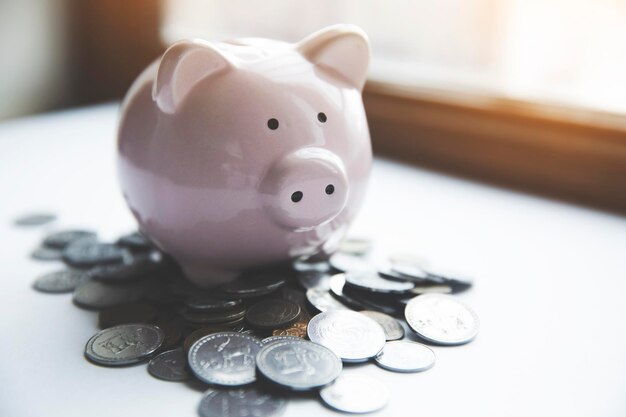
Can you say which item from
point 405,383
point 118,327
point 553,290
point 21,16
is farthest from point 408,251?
point 21,16

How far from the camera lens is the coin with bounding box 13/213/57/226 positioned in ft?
3.90

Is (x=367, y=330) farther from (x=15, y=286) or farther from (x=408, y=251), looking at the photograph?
(x=15, y=286)

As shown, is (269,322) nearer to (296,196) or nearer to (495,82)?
(296,196)

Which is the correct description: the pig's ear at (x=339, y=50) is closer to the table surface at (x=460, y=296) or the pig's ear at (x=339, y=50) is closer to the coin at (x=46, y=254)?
the table surface at (x=460, y=296)

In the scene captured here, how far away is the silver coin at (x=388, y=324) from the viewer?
0.82m

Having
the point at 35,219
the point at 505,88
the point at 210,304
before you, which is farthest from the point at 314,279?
the point at 505,88

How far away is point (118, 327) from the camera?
2.69ft

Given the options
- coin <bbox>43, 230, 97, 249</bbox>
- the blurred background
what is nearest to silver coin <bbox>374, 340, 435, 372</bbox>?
coin <bbox>43, 230, 97, 249</bbox>

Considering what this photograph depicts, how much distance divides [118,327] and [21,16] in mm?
1675

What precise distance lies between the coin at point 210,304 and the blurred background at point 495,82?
79 centimetres

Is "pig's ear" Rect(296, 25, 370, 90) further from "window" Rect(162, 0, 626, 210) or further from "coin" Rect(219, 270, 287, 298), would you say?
"window" Rect(162, 0, 626, 210)

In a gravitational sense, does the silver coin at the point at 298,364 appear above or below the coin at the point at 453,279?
below

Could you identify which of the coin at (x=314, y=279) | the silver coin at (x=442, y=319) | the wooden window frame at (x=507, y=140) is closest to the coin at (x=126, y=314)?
the coin at (x=314, y=279)

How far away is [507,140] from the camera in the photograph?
141cm
